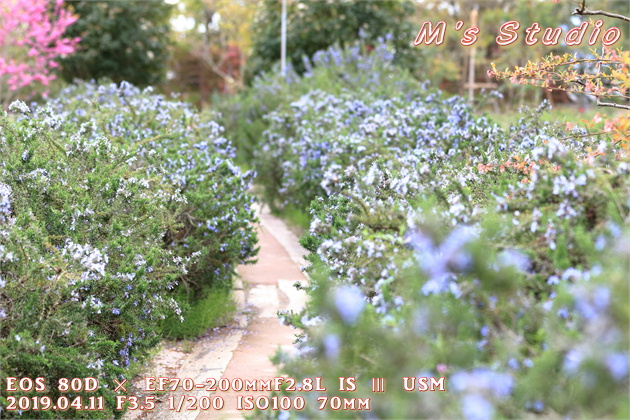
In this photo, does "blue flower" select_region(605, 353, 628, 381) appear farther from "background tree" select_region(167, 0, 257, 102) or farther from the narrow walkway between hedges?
"background tree" select_region(167, 0, 257, 102)

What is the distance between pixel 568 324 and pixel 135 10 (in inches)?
790

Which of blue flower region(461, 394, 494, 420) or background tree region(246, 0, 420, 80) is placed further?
Answer: background tree region(246, 0, 420, 80)

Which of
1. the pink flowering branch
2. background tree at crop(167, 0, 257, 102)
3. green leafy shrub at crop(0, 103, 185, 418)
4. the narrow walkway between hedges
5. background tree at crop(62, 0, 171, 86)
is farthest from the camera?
background tree at crop(167, 0, 257, 102)

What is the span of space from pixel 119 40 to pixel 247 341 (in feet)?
54.2

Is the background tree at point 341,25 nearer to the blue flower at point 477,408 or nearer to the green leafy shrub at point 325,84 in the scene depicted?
the green leafy shrub at point 325,84

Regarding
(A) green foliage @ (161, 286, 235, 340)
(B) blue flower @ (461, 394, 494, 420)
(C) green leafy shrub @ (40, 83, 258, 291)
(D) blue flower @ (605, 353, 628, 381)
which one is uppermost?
(D) blue flower @ (605, 353, 628, 381)

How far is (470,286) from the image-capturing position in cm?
226

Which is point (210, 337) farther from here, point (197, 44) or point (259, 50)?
point (197, 44)

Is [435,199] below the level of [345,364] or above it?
above

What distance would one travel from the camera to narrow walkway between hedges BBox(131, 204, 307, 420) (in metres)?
4.39

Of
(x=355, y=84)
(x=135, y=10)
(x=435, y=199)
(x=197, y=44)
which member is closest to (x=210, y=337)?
(x=435, y=199)

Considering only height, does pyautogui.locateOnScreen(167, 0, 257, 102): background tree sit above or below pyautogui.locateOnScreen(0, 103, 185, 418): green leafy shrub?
below

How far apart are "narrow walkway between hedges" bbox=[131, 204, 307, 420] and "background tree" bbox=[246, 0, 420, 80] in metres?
9.33

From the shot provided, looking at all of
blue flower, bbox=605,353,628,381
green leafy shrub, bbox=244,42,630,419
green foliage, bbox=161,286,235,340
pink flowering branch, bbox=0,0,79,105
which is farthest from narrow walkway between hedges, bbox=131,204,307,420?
pink flowering branch, bbox=0,0,79,105
